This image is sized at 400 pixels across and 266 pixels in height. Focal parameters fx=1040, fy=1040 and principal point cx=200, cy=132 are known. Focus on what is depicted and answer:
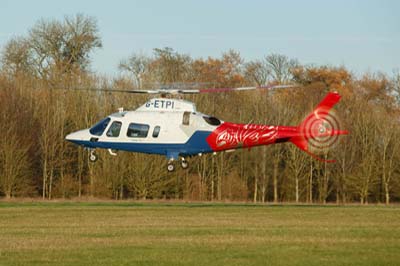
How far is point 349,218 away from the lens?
37.3m

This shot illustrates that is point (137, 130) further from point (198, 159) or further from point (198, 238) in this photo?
point (198, 159)

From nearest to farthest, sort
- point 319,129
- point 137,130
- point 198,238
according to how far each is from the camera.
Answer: point 198,238, point 319,129, point 137,130

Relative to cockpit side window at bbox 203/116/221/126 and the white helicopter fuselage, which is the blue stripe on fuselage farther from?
cockpit side window at bbox 203/116/221/126

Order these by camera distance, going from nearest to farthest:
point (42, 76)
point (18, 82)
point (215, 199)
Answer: point (215, 199), point (18, 82), point (42, 76)

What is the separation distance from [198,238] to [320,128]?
14.1 metres

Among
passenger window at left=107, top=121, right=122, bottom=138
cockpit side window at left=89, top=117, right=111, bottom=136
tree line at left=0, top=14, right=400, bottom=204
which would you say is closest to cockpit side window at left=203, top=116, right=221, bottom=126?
passenger window at left=107, top=121, right=122, bottom=138

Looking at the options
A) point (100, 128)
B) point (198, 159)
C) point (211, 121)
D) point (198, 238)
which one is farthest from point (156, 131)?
point (198, 159)

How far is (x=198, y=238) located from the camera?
92.0 ft

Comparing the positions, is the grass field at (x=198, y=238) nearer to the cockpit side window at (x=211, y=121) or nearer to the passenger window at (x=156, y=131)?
the passenger window at (x=156, y=131)

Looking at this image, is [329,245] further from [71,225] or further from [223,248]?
[71,225]

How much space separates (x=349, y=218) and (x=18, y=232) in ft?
41.7

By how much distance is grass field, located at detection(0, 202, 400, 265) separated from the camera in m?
23.2

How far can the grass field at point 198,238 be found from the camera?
23250 mm

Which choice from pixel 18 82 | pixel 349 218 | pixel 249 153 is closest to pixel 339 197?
pixel 249 153
